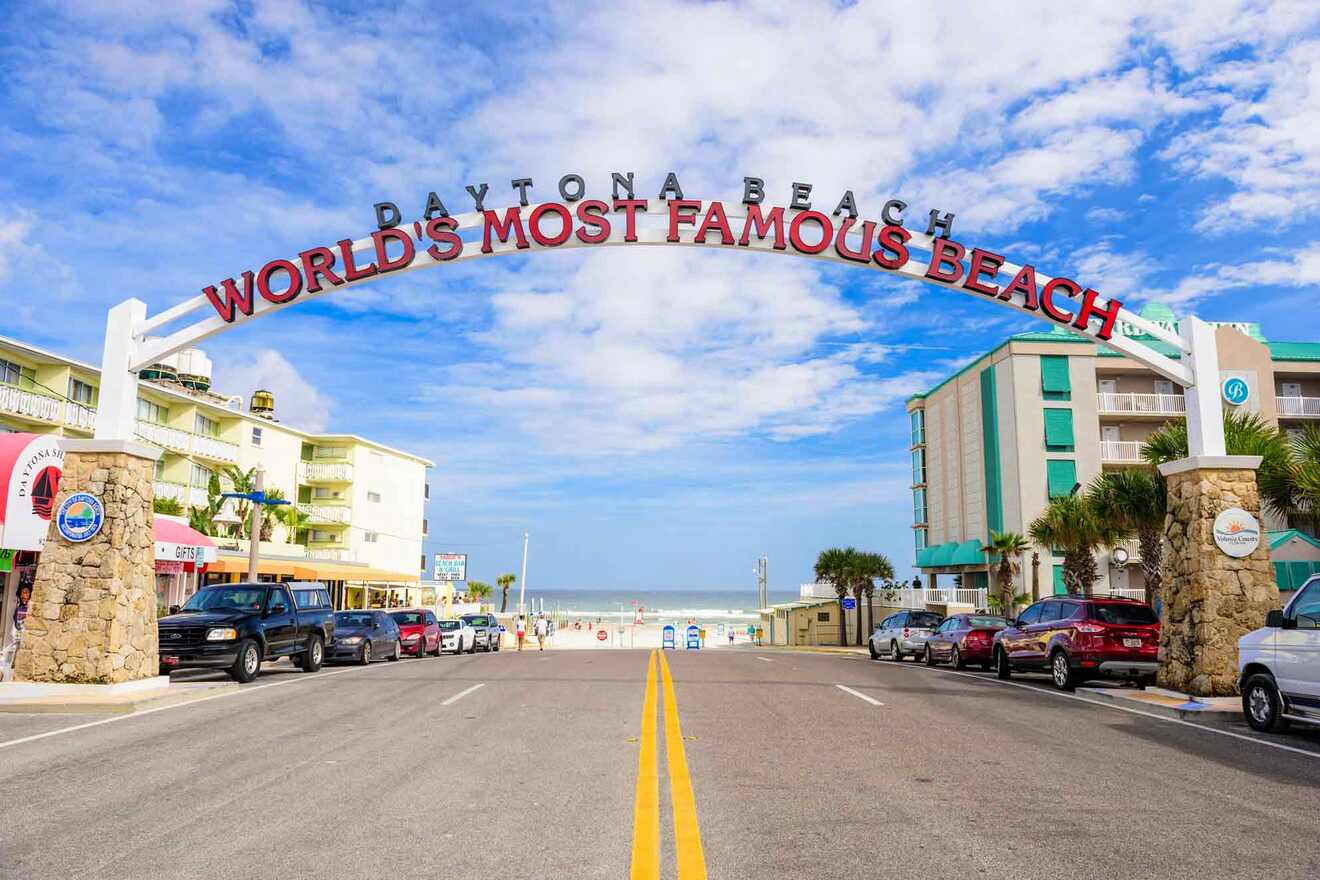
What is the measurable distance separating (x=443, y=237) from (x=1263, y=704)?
13.5m

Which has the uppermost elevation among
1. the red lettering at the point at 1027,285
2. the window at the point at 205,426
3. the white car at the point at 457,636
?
the window at the point at 205,426

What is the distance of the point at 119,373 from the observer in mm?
14984

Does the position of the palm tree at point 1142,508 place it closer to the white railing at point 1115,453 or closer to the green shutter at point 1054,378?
the green shutter at point 1054,378

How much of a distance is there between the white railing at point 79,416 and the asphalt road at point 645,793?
2709 cm

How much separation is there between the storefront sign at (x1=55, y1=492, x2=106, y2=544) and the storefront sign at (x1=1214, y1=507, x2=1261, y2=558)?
16602 millimetres

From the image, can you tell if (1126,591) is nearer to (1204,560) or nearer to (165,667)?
(1204,560)

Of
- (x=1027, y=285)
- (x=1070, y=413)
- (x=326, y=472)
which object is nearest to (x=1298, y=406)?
(x=1070, y=413)

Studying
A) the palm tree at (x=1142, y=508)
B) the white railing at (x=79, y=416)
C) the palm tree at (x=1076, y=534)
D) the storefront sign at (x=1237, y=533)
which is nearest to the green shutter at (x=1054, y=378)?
the palm tree at (x=1076, y=534)

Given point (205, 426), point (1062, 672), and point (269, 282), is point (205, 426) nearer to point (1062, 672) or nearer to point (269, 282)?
point (269, 282)

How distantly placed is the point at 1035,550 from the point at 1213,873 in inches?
1696

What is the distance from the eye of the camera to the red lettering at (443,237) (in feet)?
52.6

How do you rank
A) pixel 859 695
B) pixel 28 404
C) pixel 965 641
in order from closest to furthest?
pixel 859 695 < pixel 965 641 < pixel 28 404

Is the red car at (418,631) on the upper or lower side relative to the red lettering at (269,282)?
lower

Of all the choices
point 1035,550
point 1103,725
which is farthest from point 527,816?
point 1035,550
